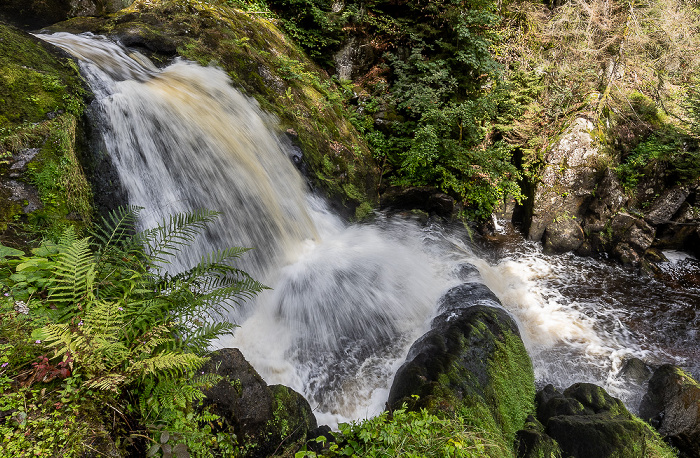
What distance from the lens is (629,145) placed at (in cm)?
920

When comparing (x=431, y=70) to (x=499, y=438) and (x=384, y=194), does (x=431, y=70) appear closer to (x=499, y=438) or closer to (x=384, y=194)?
(x=384, y=194)

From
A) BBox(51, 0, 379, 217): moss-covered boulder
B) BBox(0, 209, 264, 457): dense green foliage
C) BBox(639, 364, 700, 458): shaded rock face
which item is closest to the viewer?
BBox(0, 209, 264, 457): dense green foliage

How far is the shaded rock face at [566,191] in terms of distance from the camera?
8.68m

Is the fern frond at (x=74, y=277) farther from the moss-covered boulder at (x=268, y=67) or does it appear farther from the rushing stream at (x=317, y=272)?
the moss-covered boulder at (x=268, y=67)

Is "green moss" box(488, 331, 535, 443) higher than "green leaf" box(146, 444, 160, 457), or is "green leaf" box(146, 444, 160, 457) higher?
"green leaf" box(146, 444, 160, 457)

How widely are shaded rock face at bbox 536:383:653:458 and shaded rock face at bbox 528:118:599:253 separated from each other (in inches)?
195

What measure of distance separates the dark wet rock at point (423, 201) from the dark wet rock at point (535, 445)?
573 centimetres

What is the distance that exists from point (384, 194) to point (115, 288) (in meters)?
7.10

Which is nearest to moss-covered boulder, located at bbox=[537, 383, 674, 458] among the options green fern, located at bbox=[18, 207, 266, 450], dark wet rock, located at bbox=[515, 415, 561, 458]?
dark wet rock, located at bbox=[515, 415, 561, 458]

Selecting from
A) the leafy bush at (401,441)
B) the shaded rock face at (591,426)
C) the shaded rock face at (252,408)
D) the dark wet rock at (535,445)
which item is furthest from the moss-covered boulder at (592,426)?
the shaded rock face at (252,408)

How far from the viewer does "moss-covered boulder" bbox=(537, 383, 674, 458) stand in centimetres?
358

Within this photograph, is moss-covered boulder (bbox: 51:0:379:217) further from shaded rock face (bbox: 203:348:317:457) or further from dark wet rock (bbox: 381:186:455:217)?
shaded rock face (bbox: 203:348:317:457)

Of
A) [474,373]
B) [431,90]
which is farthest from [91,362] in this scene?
[431,90]

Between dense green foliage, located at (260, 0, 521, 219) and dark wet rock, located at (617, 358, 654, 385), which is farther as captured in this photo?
dense green foliage, located at (260, 0, 521, 219)
